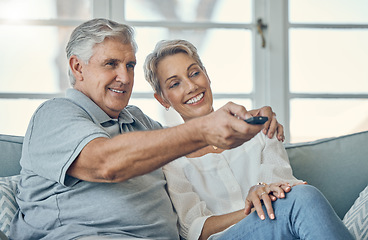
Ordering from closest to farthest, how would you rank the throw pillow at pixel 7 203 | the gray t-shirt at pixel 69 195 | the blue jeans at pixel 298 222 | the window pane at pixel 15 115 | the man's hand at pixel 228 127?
the man's hand at pixel 228 127 → the blue jeans at pixel 298 222 → the gray t-shirt at pixel 69 195 → the throw pillow at pixel 7 203 → the window pane at pixel 15 115

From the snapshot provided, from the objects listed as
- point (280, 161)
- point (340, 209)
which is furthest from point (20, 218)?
point (340, 209)

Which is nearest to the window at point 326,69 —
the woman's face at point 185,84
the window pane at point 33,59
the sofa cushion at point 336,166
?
the sofa cushion at point 336,166

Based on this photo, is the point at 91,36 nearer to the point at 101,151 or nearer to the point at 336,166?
the point at 101,151

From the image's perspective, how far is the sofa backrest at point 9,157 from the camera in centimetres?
193

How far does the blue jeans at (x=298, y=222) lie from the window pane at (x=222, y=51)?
5.62 feet

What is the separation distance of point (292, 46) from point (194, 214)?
1.68m

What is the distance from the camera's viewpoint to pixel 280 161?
6.32 ft

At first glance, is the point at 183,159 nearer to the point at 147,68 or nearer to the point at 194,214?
the point at 194,214

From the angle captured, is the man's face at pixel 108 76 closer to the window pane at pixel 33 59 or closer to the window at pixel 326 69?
the window pane at pixel 33 59

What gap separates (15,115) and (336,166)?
183 centimetres

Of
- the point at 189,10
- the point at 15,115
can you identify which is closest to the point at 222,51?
the point at 189,10

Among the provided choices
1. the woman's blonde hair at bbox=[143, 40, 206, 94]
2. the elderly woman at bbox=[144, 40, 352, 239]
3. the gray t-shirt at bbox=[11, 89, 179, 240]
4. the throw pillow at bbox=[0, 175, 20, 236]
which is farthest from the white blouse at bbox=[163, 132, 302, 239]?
the throw pillow at bbox=[0, 175, 20, 236]

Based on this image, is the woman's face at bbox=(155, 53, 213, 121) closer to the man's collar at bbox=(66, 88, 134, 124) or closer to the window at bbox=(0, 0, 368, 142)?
the man's collar at bbox=(66, 88, 134, 124)

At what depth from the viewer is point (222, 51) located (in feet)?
10.2
